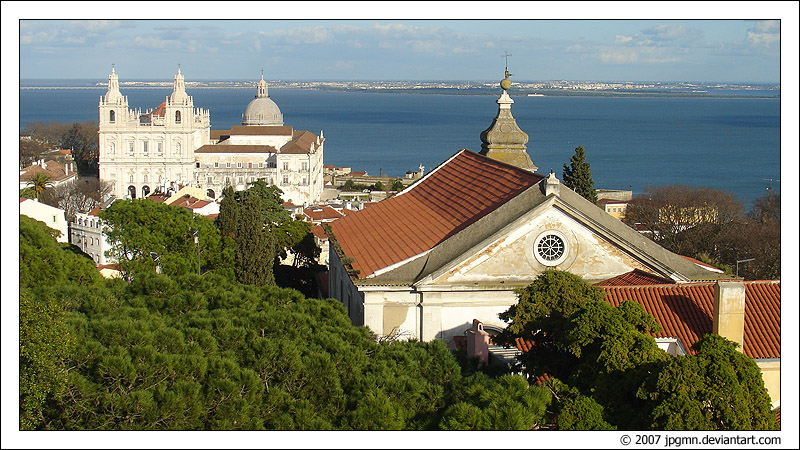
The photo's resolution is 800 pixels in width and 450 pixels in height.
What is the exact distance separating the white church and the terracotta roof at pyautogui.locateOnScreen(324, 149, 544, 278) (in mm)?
60104

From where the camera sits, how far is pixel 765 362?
38.2 feet

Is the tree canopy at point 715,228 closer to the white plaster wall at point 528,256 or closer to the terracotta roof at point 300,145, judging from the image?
the white plaster wall at point 528,256

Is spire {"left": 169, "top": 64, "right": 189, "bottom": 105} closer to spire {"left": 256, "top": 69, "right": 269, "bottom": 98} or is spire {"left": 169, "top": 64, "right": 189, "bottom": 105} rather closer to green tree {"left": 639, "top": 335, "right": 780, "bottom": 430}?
spire {"left": 256, "top": 69, "right": 269, "bottom": 98}

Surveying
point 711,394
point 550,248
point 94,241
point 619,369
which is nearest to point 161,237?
point 94,241

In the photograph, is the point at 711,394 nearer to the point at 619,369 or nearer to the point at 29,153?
the point at 619,369

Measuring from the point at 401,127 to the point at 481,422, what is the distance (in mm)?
172489

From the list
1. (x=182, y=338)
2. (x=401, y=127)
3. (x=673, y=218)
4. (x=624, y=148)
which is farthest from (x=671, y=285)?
(x=401, y=127)

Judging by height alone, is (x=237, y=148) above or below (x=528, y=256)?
above

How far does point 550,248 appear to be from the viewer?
15.4 m

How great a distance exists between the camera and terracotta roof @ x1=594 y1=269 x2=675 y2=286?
1498 centimetres

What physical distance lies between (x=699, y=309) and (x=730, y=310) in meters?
1.06

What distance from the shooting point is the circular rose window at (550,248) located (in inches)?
602

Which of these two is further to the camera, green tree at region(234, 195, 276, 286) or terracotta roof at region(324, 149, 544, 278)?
green tree at region(234, 195, 276, 286)

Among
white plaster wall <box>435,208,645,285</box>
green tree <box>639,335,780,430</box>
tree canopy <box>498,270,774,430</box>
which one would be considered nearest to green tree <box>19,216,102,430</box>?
tree canopy <box>498,270,774,430</box>
